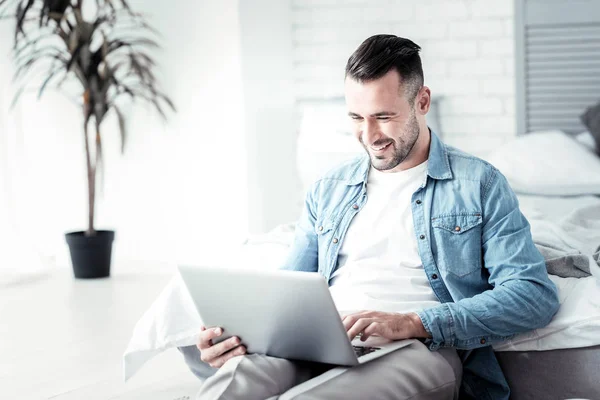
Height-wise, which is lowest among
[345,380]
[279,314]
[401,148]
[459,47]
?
[345,380]

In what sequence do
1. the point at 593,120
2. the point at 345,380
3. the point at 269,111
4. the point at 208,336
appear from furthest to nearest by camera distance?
the point at 269,111 < the point at 593,120 < the point at 208,336 < the point at 345,380

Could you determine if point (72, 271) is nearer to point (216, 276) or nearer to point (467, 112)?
point (467, 112)

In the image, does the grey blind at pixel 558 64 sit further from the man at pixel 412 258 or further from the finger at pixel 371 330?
the finger at pixel 371 330

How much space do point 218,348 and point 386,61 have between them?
71cm

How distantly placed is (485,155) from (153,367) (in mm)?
2161

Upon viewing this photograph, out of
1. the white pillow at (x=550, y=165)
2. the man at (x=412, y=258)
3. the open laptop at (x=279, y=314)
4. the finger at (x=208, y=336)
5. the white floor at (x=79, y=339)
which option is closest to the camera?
the open laptop at (x=279, y=314)

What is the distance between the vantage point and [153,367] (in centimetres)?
290

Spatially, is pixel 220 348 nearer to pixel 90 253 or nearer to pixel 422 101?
pixel 422 101

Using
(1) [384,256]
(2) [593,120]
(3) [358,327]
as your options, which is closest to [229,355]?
(3) [358,327]

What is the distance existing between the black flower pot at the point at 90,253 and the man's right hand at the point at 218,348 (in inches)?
104

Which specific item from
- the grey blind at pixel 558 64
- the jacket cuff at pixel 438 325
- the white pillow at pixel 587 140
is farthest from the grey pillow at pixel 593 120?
the jacket cuff at pixel 438 325

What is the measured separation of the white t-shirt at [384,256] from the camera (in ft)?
6.15

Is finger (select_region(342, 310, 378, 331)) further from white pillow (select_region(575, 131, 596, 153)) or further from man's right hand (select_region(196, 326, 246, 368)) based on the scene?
white pillow (select_region(575, 131, 596, 153))

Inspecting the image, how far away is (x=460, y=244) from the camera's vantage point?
1.86 m
